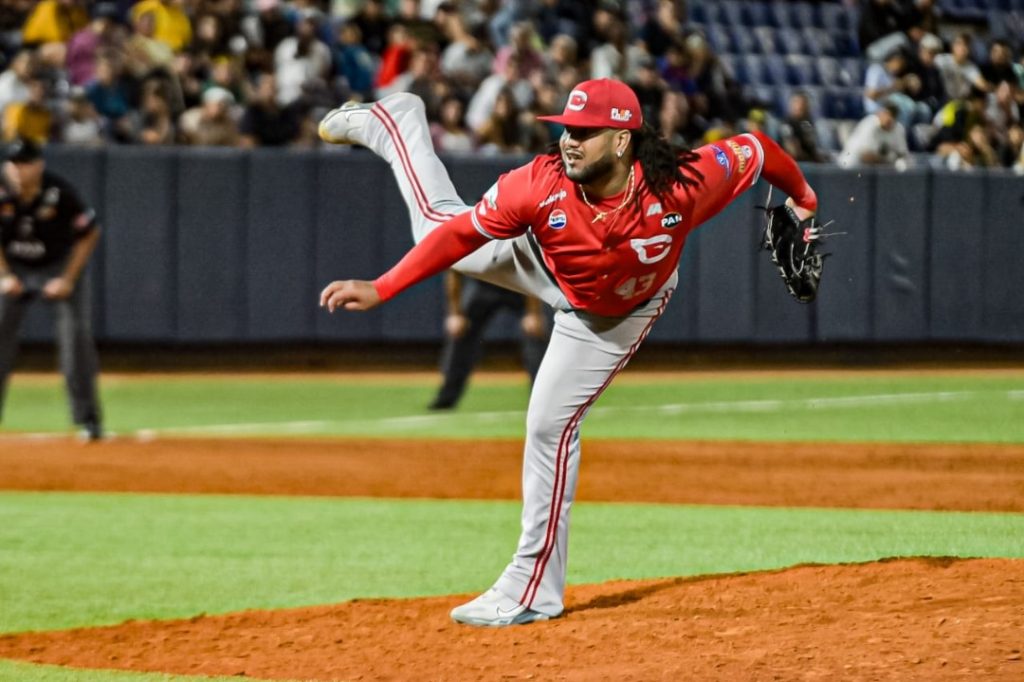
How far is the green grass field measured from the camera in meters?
7.04

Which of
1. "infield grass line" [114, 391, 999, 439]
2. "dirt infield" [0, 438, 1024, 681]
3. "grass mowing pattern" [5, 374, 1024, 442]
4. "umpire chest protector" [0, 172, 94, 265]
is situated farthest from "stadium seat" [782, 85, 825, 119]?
"dirt infield" [0, 438, 1024, 681]

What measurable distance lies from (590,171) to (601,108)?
0.21 meters

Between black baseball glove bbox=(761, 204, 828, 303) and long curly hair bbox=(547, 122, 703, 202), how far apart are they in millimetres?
792

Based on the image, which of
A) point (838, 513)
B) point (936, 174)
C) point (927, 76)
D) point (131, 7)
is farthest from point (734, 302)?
point (838, 513)

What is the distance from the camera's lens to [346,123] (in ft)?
24.5

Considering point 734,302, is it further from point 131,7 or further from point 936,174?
point 131,7

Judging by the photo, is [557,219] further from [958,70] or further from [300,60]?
[958,70]

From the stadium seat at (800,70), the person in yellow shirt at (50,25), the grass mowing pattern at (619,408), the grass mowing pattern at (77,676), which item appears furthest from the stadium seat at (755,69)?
the grass mowing pattern at (77,676)

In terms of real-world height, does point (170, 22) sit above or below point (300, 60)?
above

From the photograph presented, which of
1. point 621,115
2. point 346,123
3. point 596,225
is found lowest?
point 596,225

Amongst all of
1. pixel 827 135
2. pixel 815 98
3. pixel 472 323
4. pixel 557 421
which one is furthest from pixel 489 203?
pixel 815 98

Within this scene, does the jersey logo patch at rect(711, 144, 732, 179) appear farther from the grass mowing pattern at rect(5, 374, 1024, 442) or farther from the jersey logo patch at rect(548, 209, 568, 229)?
the grass mowing pattern at rect(5, 374, 1024, 442)

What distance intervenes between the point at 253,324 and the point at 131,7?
134 inches

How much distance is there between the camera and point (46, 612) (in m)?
6.60
